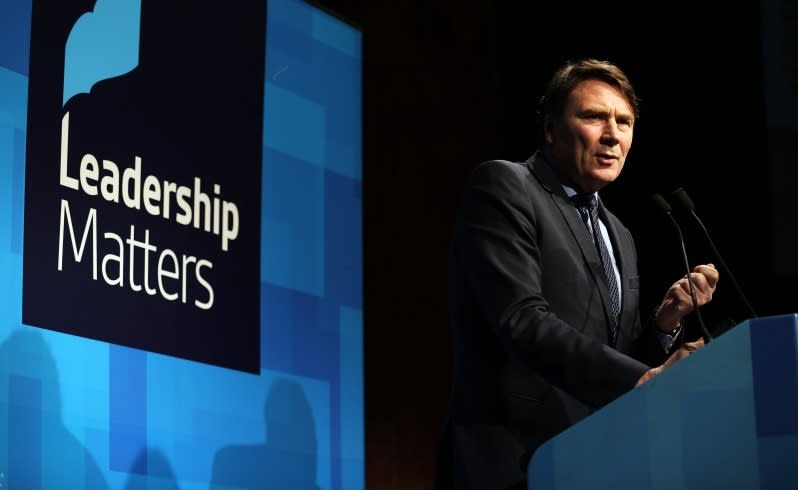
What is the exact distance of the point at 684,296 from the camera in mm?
2449

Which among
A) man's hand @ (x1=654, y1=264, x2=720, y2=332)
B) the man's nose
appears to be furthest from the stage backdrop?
man's hand @ (x1=654, y1=264, x2=720, y2=332)

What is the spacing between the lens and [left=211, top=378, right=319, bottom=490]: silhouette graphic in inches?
135

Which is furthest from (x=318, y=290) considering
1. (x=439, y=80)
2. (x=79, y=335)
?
(x=439, y=80)

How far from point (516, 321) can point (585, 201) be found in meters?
0.51

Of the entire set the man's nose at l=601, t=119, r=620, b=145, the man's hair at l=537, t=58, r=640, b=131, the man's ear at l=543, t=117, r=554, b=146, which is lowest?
the man's nose at l=601, t=119, r=620, b=145

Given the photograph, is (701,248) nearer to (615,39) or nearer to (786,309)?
(786,309)

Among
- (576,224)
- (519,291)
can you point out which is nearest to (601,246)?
(576,224)

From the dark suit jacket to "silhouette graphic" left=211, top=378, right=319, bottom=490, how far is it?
1074 mm

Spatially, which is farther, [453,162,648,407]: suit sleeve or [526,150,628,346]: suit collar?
[526,150,628,346]: suit collar

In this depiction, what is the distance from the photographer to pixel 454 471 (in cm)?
246

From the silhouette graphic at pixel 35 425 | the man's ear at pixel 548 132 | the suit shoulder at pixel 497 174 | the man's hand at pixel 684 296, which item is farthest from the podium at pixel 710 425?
the silhouette graphic at pixel 35 425

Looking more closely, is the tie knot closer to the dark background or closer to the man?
the man

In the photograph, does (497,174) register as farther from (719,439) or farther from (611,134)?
(719,439)

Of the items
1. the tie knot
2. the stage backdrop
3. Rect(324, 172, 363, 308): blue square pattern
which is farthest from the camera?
Rect(324, 172, 363, 308): blue square pattern
